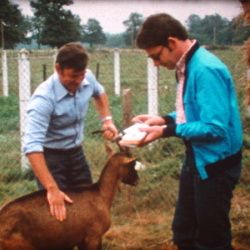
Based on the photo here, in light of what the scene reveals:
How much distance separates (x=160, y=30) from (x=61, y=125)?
1.34 m

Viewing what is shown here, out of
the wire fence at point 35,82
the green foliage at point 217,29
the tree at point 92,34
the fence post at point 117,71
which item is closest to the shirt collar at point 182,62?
the green foliage at point 217,29

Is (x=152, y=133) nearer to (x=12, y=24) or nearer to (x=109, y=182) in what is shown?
(x=109, y=182)

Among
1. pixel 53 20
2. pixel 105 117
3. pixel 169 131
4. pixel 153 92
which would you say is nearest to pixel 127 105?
pixel 105 117

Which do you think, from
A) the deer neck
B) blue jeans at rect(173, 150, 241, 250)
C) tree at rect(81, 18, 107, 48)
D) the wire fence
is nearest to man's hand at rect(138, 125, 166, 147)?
blue jeans at rect(173, 150, 241, 250)

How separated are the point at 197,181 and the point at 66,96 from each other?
55.5 inches

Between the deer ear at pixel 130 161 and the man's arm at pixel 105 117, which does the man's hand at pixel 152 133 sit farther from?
the man's arm at pixel 105 117

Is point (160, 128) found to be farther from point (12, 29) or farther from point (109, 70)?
point (109, 70)

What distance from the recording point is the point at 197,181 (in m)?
2.69

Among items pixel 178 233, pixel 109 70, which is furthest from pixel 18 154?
pixel 109 70

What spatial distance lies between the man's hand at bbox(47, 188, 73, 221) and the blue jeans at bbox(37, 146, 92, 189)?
1.27 feet

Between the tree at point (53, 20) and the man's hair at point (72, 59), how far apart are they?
11.1 feet

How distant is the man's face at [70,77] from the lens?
10.2 feet

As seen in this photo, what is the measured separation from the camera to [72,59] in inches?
119

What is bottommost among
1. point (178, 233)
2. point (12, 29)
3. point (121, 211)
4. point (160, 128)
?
point (121, 211)
